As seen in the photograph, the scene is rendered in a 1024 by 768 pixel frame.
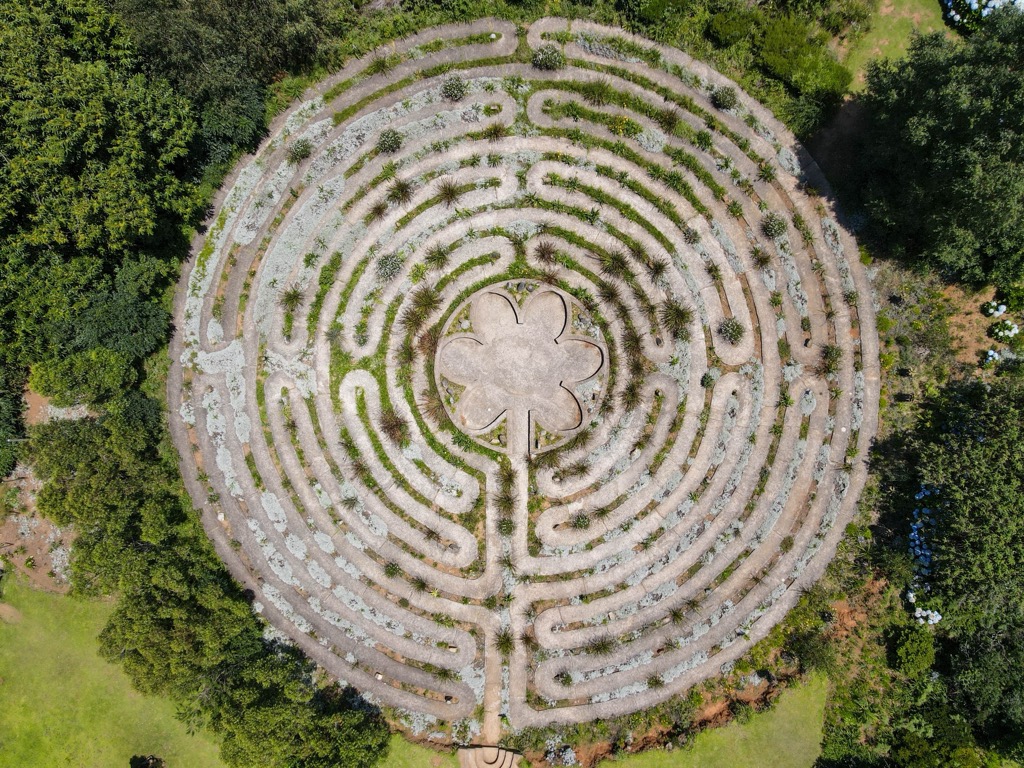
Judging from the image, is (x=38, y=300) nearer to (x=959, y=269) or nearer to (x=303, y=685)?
(x=303, y=685)

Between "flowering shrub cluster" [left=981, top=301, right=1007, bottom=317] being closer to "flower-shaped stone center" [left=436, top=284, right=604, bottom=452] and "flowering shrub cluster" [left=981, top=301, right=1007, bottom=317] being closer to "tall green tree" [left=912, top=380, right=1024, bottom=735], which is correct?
"tall green tree" [left=912, top=380, right=1024, bottom=735]

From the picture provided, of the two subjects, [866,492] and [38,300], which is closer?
[38,300]

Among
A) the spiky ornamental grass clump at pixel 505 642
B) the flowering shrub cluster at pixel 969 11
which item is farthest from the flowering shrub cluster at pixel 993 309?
the spiky ornamental grass clump at pixel 505 642

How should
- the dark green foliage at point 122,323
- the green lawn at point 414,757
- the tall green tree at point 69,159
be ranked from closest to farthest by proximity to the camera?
1. the tall green tree at point 69,159
2. the dark green foliage at point 122,323
3. the green lawn at point 414,757

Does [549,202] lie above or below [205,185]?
above

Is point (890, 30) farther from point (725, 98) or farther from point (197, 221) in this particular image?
point (197, 221)

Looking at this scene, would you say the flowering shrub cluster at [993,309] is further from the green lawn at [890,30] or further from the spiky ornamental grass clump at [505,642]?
the spiky ornamental grass clump at [505,642]

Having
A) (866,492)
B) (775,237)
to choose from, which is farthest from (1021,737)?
(775,237)
